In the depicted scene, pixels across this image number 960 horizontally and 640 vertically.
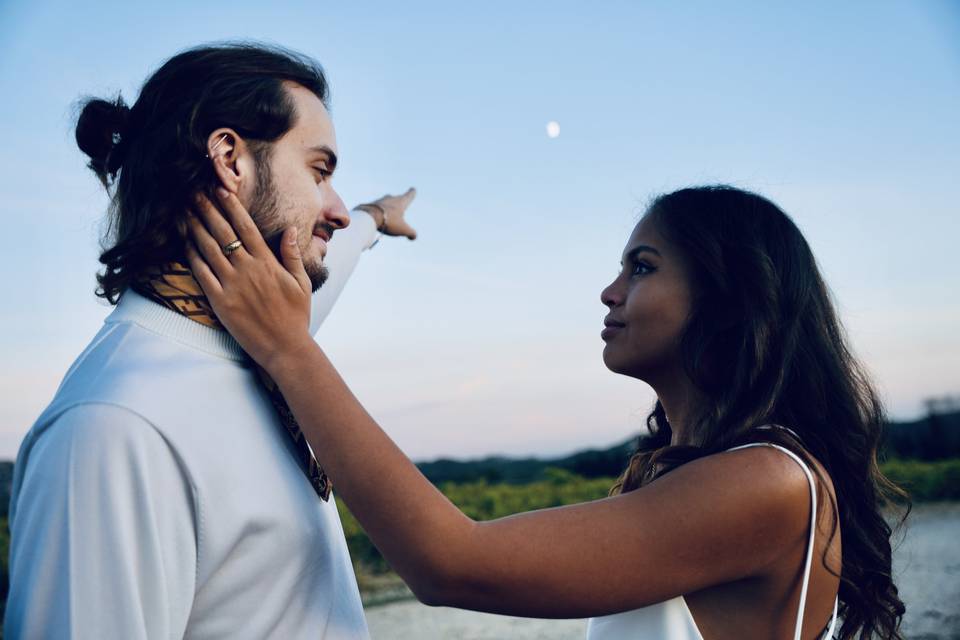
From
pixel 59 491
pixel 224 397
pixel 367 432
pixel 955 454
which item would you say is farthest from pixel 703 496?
pixel 955 454

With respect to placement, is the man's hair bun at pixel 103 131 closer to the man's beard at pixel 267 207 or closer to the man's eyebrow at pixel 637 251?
the man's beard at pixel 267 207

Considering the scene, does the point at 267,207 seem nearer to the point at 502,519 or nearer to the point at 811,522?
the point at 502,519

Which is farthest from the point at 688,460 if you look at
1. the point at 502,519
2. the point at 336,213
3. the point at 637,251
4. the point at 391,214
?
the point at 391,214

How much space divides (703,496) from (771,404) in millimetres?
455

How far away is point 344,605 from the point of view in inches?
71.9

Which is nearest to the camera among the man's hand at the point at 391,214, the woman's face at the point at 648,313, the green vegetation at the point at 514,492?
the woman's face at the point at 648,313

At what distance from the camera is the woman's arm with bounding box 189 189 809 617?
166 centimetres

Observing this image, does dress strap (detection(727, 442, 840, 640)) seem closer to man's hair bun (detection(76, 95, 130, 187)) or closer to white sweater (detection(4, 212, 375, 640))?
white sweater (detection(4, 212, 375, 640))

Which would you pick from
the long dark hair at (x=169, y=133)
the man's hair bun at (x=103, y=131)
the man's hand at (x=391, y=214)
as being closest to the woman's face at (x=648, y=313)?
the long dark hair at (x=169, y=133)

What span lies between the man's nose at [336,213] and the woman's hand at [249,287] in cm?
31

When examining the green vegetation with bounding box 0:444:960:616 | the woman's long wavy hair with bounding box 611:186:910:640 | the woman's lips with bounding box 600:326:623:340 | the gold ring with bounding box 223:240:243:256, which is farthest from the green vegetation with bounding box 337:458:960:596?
the gold ring with bounding box 223:240:243:256

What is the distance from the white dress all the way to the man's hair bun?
1.90 meters

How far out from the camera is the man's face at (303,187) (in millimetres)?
2006

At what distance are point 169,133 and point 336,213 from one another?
1.57 feet
